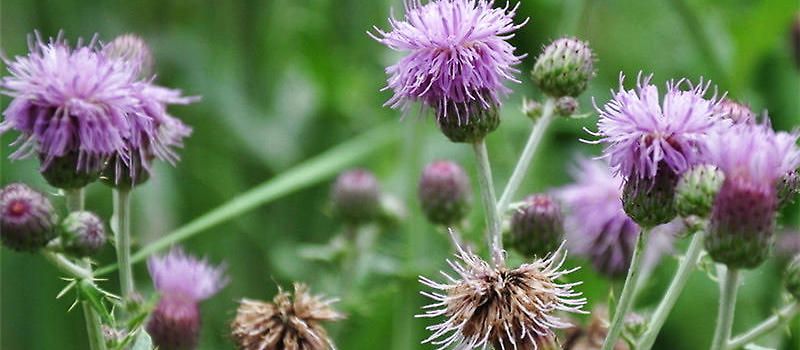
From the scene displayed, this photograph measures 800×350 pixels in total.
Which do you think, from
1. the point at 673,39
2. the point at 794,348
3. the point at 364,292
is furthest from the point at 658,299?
the point at 673,39

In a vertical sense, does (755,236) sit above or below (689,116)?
below

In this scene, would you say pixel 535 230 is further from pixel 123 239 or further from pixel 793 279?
pixel 123 239

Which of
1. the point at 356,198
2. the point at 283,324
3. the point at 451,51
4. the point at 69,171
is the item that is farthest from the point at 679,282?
the point at 356,198

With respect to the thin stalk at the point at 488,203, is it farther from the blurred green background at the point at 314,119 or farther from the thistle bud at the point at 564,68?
the blurred green background at the point at 314,119

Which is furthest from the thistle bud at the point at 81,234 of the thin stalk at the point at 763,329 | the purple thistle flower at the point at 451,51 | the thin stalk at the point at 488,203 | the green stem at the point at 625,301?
the thin stalk at the point at 763,329

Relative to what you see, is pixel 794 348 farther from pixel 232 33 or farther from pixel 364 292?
pixel 232 33
